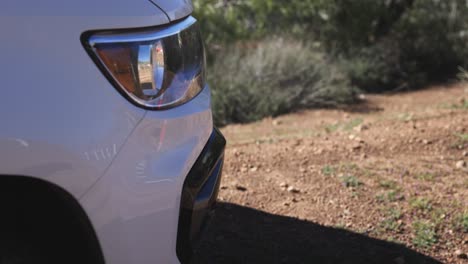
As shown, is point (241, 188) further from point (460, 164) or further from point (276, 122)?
point (276, 122)

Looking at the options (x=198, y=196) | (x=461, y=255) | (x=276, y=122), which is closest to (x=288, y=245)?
(x=461, y=255)

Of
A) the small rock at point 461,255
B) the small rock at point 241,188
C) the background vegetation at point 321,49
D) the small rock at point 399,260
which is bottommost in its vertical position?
the background vegetation at point 321,49

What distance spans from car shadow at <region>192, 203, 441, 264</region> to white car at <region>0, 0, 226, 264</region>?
1.35 m

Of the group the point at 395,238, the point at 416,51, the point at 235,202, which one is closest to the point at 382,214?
the point at 395,238

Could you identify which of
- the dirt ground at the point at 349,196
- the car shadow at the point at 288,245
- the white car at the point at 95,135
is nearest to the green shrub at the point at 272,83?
the dirt ground at the point at 349,196

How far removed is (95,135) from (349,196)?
8.95 feet

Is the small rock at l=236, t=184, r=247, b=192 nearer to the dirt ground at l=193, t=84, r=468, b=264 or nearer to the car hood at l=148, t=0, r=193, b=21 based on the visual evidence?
the dirt ground at l=193, t=84, r=468, b=264

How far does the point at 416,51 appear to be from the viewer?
9.90m

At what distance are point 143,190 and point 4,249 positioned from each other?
45 centimetres

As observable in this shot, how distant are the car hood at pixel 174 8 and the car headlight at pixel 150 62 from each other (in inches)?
1.4

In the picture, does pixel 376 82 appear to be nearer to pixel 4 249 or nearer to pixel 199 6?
pixel 199 6

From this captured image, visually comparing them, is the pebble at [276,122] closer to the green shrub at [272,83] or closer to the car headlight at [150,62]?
the green shrub at [272,83]

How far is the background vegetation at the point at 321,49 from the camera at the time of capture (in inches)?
327

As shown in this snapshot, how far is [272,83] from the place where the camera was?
8.48 meters
